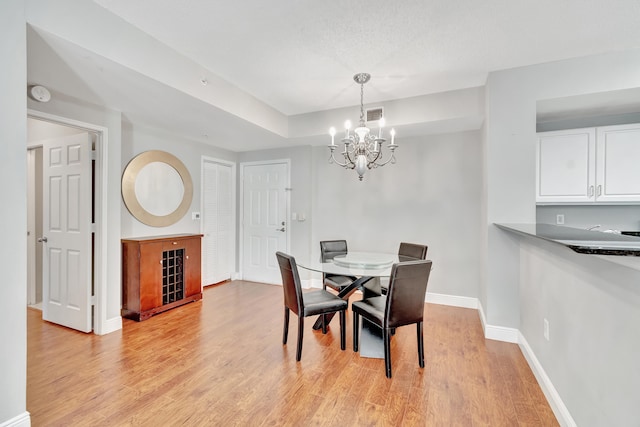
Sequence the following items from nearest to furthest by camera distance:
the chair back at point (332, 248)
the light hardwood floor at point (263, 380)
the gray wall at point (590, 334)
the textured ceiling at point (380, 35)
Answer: the gray wall at point (590, 334)
the light hardwood floor at point (263, 380)
the textured ceiling at point (380, 35)
the chair back at point (332, 248)

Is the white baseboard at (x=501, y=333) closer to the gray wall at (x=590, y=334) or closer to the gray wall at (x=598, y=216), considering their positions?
the gray wall at (x=590, y=334)

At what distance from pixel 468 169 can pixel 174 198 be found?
4042 mm

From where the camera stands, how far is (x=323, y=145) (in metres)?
4.61

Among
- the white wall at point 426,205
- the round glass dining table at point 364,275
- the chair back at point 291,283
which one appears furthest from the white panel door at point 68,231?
the white wall at point 426,205

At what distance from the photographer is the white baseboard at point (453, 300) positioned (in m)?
3.74

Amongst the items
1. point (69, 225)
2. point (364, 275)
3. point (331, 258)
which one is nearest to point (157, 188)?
point (69, 225)

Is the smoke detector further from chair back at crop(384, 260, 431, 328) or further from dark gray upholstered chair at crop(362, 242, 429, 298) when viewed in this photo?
dark gray upholstered chair at crop(362, 242, 429, 298)

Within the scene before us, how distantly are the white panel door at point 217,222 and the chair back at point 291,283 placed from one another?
2.55 m

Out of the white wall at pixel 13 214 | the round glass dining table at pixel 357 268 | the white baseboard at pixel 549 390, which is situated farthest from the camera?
the round glass dining table at pixel 357 268

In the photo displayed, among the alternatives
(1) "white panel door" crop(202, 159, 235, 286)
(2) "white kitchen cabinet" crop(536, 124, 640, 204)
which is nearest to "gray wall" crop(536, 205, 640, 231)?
(2) "white kitchen cabinet" crop(536, 124, 640, 204)

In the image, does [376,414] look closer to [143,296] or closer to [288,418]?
[288,418]

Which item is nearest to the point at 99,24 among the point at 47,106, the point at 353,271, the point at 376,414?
the point at 47,106

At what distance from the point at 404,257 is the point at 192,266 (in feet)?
9.25

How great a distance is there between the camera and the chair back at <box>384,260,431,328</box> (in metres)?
2.11
